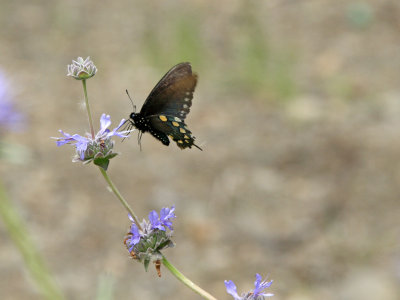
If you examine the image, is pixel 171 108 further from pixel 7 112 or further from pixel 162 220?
pixel 7 112

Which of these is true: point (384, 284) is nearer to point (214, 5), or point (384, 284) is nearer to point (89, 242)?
point (89, 242)

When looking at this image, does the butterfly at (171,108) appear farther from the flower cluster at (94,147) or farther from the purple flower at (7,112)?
the purple flower at (7,112)

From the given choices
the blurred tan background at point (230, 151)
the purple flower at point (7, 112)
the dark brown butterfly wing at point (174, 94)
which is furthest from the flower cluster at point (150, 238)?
the blurred tan background at point (230, 151)

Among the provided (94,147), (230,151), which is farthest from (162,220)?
(230,151)

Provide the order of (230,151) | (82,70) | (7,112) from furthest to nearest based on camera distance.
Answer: (230,151)
(7,112)
(82,70)

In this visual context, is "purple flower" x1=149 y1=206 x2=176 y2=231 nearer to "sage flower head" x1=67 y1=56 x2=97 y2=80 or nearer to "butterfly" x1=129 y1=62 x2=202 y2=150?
"butterfly" x1=129 y1=62 x2=202 y2=150

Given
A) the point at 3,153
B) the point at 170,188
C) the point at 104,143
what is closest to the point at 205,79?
the point at 170,188

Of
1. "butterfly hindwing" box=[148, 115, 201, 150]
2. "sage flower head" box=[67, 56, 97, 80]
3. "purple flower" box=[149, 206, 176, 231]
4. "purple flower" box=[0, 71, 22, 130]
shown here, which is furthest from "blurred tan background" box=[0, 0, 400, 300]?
"sage flower head" box=[67, 56, 97, 80]
